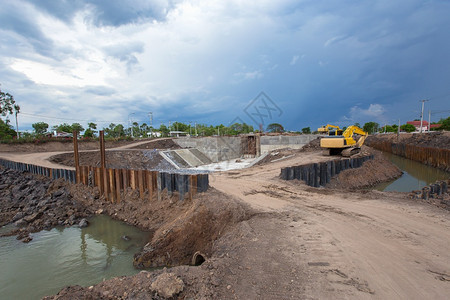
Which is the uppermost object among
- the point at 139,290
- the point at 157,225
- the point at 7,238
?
the point at 139,290

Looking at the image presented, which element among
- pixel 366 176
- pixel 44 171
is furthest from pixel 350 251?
pixel 44 171

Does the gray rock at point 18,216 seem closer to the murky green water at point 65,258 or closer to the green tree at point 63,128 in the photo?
the murky green water at point 65,258

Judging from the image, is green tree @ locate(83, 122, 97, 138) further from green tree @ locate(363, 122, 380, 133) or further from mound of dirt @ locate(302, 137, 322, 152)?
green tree @ locate(363, 122, 380, 133)

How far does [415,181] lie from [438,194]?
1049cm

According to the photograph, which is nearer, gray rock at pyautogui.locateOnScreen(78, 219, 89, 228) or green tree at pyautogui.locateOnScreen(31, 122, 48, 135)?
gray rock at pyautogui.locateOnScreen(78, 219, 89, 228)

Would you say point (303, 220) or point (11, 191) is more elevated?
point (303, 220)

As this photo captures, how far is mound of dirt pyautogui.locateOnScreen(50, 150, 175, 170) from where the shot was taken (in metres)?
22.1

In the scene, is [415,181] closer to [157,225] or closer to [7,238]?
[157,225]

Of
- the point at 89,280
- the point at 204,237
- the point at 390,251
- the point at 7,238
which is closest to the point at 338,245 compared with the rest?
the point at 390,251

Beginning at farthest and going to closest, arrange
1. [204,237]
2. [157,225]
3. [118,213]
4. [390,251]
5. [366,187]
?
[366,187], [118,213], [157,225], [204,237], [390,251]

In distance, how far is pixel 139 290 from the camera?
361 centimetres

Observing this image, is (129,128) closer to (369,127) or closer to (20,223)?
(20,223)

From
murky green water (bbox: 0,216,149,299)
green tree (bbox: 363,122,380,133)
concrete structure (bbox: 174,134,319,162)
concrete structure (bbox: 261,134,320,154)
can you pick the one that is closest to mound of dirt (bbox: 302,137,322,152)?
concrete structure (bbox: 261,134,320,154)

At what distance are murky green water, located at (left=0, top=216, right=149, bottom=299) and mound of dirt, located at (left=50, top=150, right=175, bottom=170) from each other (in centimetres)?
1388
